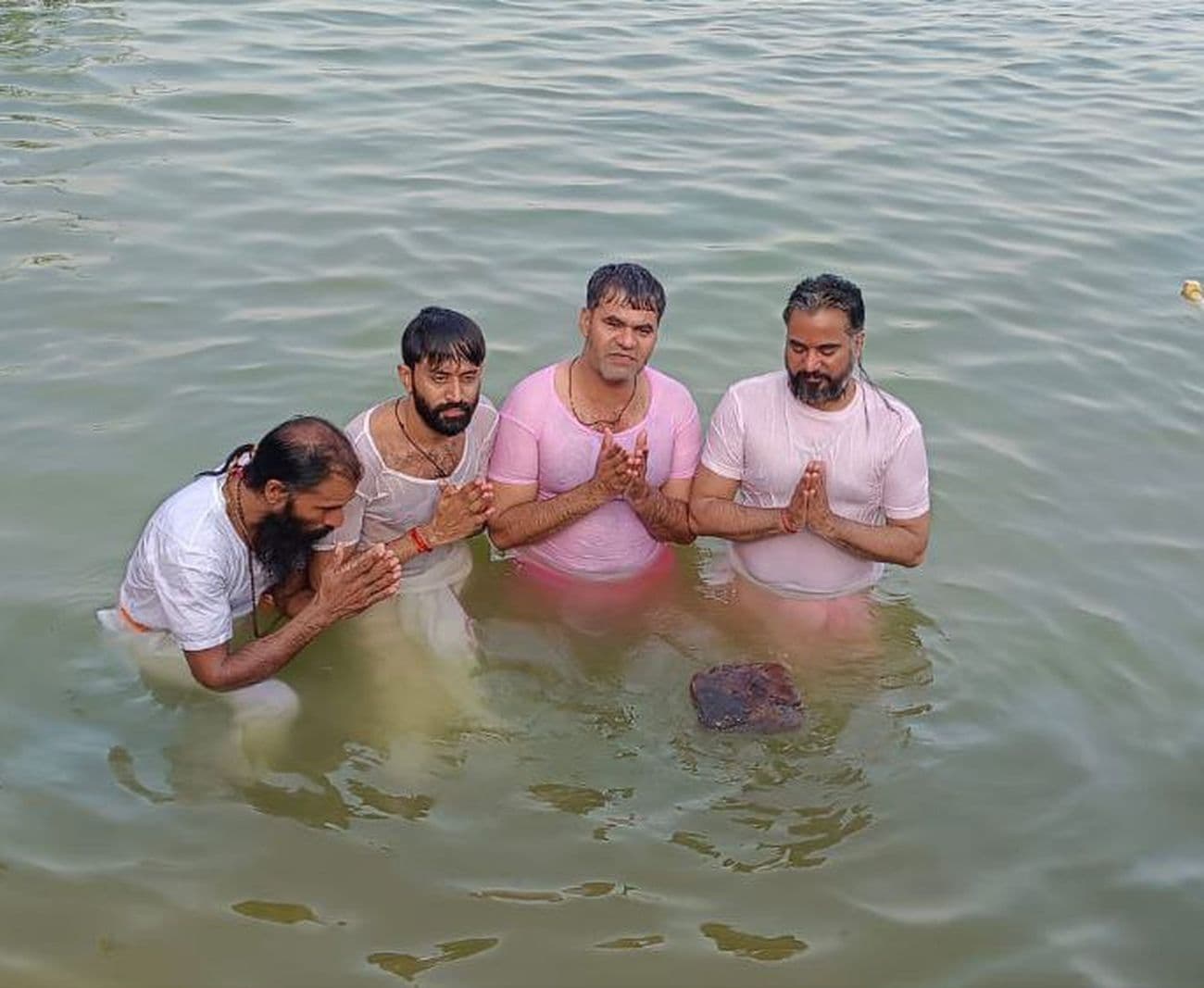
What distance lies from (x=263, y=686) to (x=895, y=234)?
263 inches

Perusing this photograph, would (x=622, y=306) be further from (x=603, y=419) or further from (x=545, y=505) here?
(x=545, y=505)

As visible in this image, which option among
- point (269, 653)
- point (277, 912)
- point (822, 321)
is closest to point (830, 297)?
point (822, 321)

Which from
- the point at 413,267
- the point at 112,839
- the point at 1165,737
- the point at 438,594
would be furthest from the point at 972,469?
the point at 112,839

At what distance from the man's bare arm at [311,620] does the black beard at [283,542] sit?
0.15m

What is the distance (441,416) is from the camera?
5.97 m

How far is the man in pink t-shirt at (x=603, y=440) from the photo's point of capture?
612cm

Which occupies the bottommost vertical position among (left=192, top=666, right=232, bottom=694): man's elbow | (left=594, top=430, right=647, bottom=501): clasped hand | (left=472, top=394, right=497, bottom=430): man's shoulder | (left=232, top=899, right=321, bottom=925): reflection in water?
(left=232, top=899, right=321, bottom=925): reflection in water

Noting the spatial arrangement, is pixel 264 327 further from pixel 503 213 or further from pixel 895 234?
pixel 895 234

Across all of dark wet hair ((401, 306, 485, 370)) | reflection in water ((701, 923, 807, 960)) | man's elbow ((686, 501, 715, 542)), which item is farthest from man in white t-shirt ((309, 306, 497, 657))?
reflection in water ((701, 923, 807, 960))

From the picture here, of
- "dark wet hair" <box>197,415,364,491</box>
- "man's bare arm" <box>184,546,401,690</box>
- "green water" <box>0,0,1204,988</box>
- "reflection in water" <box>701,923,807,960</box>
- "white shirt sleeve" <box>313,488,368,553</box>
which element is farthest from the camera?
"white shirt sleeve" <box>313,488,368,553</box>

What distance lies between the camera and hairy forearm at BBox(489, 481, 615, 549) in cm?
A: 626

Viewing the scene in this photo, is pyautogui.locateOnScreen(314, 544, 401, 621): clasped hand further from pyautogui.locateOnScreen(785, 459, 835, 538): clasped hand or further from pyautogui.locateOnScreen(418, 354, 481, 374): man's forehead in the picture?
pyautogui.locateOnScreen(785, 459, 835, 538): clasped hand

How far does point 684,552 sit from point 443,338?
2.19 metres

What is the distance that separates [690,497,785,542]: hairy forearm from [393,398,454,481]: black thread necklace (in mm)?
1077
